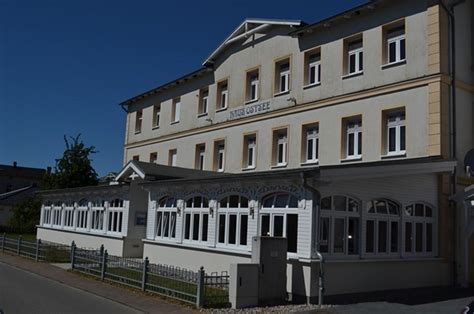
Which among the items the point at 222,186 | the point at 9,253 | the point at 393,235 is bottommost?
the point at 9,253

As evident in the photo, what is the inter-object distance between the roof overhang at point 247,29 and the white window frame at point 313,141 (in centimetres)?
488

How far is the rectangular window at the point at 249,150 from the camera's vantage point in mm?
25688

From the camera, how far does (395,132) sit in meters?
19.0

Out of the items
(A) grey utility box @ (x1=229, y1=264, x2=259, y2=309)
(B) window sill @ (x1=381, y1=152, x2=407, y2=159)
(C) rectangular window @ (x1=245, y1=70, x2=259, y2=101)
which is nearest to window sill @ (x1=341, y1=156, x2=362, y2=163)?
(B) window sill @ (x1=381, y1=152, x2=407, y2=159)

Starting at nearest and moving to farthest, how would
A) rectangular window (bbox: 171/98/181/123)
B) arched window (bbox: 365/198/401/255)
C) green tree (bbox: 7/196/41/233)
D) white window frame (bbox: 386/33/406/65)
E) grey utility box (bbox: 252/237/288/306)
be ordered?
1. grey utility box (bbox: 252/237/288/306)
2. arched window (bbox: 365/198/401/255)
3. white window frame (bbox: 386/33/406/65)
4. rectangular window (bbox: 171/98/181/123)
5. green tree (bbox: 7/196/41/233)

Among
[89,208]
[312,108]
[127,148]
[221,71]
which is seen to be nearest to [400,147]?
[312,108]

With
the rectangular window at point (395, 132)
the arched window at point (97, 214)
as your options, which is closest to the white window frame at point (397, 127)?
the rectangular window at point (395, 132)

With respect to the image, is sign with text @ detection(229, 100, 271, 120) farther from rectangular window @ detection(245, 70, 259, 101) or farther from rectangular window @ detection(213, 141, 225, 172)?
rectangular window @ detection(213, 141, 225, 172)

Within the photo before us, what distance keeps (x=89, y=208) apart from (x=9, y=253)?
569cm

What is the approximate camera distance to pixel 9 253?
24594 millimetres

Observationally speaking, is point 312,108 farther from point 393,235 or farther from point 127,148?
point 127,148

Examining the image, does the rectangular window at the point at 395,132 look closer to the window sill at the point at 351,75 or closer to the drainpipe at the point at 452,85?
the drainpipe at the point at 452,85

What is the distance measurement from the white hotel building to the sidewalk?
353 cm

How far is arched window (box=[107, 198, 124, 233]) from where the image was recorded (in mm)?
25703
